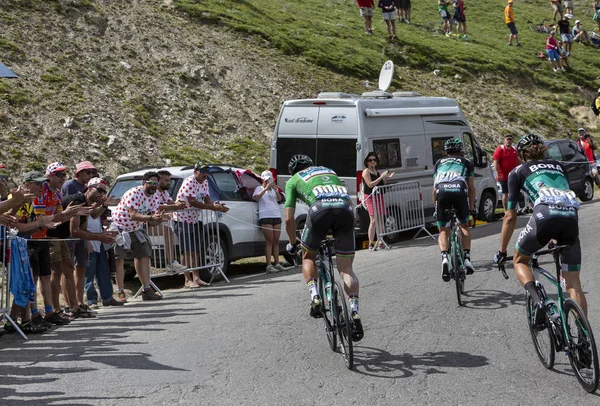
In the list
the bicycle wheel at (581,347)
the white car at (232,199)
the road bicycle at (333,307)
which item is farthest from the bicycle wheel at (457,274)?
the white car at (232,199)

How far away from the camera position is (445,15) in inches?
1666

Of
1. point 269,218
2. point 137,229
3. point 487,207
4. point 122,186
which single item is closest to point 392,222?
point 269,218

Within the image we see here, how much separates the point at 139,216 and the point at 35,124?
1056 centimetres

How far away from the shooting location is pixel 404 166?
17734 millimetres

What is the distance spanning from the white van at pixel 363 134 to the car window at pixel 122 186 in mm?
4091

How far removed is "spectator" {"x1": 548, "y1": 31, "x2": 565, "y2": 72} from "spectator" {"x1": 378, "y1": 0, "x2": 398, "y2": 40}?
8631 millimetres

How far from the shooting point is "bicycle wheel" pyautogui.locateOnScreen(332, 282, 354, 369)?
7293 mm

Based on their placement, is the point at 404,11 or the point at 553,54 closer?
the point at 553,54

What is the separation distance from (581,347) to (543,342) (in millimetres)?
874

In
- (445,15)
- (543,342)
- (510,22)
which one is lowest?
(543,342)

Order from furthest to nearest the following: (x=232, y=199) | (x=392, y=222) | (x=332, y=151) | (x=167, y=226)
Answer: (x=392, y=222) < (x=332, y=151) < (x=232, y=199) < (x=167, y=226)

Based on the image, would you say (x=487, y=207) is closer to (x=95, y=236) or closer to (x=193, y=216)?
(x=193, y=216)

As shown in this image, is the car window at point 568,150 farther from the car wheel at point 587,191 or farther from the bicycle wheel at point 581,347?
the bicycle wheel at point 581,347

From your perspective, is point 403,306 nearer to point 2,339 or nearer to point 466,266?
point 466,266
